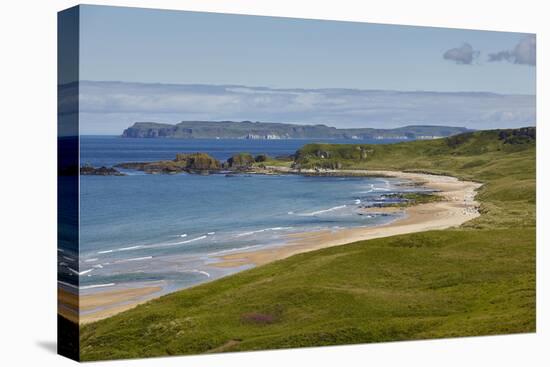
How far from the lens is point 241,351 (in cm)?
2761

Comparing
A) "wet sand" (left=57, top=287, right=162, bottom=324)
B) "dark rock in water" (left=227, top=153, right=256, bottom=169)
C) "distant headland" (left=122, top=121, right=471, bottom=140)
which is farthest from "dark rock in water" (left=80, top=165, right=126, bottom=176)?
"dark rock in water" (left=227, top=153, right=256, bottom=169)

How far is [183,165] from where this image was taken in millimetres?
28688

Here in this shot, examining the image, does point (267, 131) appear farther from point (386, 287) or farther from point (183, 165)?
point (386, 287)

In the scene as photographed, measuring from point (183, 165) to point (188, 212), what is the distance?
147 cm

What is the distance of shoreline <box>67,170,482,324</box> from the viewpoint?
2633 cm

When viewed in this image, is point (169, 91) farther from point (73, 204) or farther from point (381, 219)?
point (381, 219)

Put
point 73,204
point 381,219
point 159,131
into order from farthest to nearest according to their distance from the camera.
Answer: point 381,219 < point 159,131 < point 73,204

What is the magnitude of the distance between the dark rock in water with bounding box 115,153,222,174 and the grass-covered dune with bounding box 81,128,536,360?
2644 mm

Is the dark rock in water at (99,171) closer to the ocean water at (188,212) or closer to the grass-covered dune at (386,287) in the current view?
the ocean water at (188,212)

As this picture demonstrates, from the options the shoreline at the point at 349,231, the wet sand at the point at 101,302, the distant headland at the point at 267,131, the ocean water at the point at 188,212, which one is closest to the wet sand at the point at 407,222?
the shoreline at the point at 349,231

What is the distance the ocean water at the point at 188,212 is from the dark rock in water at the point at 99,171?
0.10 metres

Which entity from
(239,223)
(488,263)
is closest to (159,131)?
(239,223)

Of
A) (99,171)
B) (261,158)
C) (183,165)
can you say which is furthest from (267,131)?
(99,171)

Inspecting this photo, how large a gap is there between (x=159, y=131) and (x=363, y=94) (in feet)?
19.1
